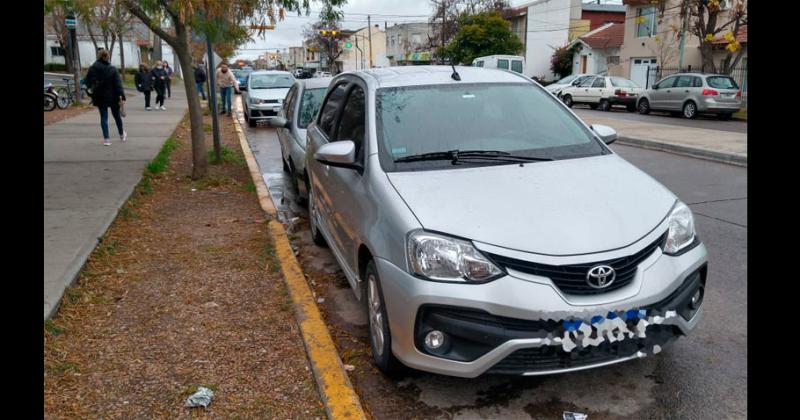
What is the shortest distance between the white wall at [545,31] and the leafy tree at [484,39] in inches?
150

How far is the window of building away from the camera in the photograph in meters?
33.5

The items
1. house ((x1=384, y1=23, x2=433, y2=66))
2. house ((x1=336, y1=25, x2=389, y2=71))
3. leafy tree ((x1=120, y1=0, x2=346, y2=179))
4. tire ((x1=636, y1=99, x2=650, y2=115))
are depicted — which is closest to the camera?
leafy tree ((x1=120, y1=0, x2=346, y2=179))

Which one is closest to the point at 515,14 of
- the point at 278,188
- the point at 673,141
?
the point at 673,141

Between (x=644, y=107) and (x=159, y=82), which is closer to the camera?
(x=159, y=82)

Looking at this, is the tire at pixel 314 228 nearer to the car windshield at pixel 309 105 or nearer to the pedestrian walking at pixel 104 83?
the car windshield at pixel 309 105

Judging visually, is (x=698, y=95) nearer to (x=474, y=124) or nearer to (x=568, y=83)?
(x=568, y=83)

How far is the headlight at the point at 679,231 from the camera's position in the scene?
3.32 m

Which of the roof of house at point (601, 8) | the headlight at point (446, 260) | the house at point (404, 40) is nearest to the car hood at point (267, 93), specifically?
the headlight at point (446, 260)

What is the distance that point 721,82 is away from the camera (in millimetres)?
20734

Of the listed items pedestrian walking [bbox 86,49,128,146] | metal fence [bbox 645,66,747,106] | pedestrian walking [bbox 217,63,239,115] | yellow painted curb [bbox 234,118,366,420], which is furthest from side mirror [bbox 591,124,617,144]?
Answer: metal fence [bbox 645,66,747,106]

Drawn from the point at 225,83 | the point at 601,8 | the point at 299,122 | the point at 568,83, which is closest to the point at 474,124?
the point at 299,122

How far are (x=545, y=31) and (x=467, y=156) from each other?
1918 inches

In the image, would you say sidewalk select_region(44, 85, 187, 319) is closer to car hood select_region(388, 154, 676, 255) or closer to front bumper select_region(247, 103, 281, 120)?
front bumper select_region(247, 103, 281, 120)
